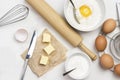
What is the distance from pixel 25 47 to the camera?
3.34ft

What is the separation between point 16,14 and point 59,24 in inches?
5.5

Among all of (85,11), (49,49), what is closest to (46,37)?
(49,49)

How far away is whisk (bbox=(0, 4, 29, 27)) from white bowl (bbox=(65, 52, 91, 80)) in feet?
0.65

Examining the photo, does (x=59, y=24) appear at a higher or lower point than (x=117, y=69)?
higher

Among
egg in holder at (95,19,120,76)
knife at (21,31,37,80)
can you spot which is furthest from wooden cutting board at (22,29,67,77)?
egg in holder at (95,19,120,76)

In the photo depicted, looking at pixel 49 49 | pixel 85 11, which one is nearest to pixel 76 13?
pixel 85 11

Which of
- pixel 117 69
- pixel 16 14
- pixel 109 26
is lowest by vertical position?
pixel 117 69

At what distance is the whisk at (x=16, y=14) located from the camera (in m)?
1.02

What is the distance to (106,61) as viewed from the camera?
1.00 m

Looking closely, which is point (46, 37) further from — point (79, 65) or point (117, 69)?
point (117, 69)

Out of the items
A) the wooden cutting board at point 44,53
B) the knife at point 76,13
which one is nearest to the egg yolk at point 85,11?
the knife at point 76,13

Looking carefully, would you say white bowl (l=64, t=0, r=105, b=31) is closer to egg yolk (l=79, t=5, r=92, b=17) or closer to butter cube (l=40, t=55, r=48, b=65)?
egg yolk (l=79, t=5, r=92, b=17)

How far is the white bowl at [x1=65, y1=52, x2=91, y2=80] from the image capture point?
1001 mm

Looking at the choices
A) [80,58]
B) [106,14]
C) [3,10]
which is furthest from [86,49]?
[3,10]
